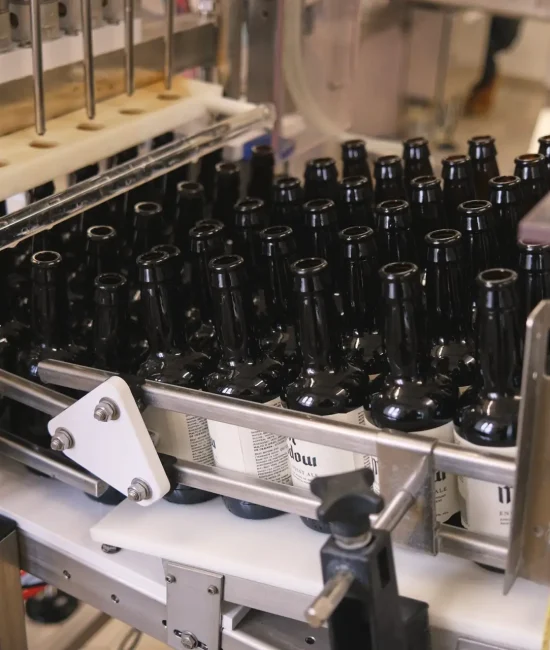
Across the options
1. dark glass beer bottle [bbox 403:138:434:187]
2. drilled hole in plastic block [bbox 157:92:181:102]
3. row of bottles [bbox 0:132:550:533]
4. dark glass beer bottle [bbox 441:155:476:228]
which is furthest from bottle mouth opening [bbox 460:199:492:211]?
drilled hole in plastic block [bbox 157:92:181:102]

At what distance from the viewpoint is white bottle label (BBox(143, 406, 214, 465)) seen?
649 millimetres

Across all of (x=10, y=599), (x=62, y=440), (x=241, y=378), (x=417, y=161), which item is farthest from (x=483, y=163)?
(x=10, y=599)

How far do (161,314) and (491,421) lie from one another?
0.84 feet

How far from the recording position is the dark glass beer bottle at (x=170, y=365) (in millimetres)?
638

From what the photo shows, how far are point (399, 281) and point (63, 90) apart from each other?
521 mm

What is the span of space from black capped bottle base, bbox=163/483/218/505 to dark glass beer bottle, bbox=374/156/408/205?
1.10 feet

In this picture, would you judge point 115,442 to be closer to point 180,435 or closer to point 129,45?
point 180,435

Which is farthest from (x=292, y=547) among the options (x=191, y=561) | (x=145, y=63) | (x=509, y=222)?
(x=145, y=63)

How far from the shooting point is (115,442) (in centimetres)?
62

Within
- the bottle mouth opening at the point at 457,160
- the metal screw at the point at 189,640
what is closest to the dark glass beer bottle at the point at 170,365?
the metal screw at the point at 189,640

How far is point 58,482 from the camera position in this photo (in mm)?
740

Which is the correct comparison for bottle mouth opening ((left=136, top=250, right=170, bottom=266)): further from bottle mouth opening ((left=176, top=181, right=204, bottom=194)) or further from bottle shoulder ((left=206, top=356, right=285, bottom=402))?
bottle mouth opening ((left=176, top=181, right=204, bottom=194))

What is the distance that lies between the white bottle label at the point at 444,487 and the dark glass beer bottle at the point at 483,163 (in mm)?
379

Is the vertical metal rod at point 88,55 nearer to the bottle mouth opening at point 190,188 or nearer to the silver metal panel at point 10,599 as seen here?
the bottle mouth opening at point 190,188
